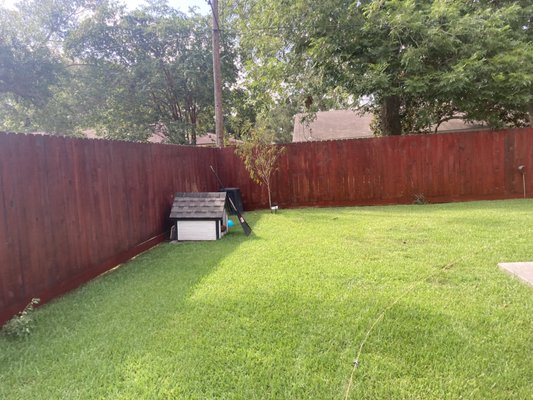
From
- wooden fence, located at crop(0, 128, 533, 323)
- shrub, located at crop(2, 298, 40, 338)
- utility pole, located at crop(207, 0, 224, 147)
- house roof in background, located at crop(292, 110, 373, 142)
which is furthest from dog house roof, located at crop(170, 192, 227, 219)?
house roof in background, located at crop(292, 110, 373, 142)

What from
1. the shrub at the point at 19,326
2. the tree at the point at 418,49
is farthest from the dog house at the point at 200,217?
the tree at the point at 418,49

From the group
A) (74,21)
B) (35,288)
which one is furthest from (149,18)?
(35,288)

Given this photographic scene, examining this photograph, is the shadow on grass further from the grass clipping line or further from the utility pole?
the utility pole

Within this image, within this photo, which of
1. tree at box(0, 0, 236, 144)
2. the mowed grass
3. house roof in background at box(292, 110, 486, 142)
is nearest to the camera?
the mowed grass

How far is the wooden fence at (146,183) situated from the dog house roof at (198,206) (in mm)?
272

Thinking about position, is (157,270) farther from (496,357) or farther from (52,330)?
(496,357)

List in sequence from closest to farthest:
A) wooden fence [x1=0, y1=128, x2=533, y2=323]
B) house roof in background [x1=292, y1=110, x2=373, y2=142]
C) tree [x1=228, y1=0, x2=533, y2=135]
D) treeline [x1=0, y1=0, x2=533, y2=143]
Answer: wooden fence [x1=0, y1=128, x2=533, y2=323], tree [x1=228, y1=0, x2=533, y2=135], treeline [x1=0, y1=0, x2=533, y2=143], house roof in background [x1=292, y1=110, x2=373, y2=142]

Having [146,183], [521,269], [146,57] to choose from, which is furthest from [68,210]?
[146,57]

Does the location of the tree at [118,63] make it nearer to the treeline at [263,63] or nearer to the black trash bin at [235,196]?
the treeline at [263,63]

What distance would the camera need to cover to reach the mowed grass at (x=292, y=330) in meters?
1.93

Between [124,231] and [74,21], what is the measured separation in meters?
16.4

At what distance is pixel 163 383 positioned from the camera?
1.97 metres

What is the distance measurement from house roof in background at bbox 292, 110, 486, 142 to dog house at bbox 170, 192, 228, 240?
462 inches

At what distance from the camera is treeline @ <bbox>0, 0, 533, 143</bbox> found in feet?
32.4
